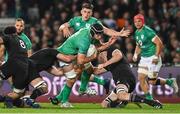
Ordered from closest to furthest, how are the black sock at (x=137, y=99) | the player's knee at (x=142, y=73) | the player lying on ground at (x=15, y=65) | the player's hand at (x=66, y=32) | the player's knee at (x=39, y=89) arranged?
the black sock at (x=137, y=99) → the player lying on ground at (x=15, y=65) → the player's knee at (x=39, y=89) → the player's hand at (x=66, y=32) → the player's knee at (x=142, y=73)

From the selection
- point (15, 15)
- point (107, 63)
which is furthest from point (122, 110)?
point (15, 15)

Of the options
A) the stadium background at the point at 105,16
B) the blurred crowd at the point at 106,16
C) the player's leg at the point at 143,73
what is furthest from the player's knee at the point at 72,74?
the blurred crowd at the point at 106,16

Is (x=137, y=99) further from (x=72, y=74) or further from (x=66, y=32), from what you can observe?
(x=66, y=32)

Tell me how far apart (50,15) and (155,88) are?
6.10 m

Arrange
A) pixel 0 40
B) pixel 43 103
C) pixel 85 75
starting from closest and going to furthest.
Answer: pixel 0 40 → pixel 85 75 → pixel 43 103

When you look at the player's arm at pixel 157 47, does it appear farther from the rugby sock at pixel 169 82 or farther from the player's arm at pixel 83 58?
the player's arm at pixel 83 58

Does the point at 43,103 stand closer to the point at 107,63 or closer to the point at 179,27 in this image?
the point at 107,63

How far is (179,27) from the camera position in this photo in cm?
2512

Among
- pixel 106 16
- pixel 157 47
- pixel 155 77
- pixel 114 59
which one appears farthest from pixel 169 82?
pixel 106 16

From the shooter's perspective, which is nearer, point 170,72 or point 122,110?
point 122,110

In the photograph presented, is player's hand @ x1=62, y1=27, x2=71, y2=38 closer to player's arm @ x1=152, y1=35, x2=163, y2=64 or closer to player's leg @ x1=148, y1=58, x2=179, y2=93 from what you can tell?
player's arm @ x1=152, y1=35, x2=163, y2=64

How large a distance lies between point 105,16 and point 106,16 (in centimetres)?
4

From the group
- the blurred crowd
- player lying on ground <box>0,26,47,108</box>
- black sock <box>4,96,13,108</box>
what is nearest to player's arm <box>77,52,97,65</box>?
player lying on ground <box>0,26,47,108</box>

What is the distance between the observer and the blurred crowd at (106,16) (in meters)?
24.8
